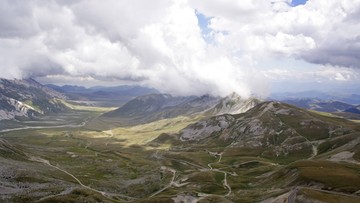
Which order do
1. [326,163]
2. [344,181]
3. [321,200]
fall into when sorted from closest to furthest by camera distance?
1. [321,200]
2. [344,181]
3. [326,163]

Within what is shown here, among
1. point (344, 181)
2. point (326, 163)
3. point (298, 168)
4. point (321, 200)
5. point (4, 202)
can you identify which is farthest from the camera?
point (326, 163)

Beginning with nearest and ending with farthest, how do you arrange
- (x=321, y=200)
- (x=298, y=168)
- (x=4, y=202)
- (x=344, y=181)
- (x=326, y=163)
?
(x=321, y=200), (x=4, y=202), (x=344, y=181), (x=298, y=168), (x=326, y=163)

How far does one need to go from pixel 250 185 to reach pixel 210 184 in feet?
69.5

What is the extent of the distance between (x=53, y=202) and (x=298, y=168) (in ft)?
360

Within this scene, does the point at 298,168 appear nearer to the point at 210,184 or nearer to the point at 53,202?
the point at 210,184

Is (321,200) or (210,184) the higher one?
(321,200)

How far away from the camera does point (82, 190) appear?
15075 cm

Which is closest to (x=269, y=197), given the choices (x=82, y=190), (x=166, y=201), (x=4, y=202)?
(x=166, y=201)

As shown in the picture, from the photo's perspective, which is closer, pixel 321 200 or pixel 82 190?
pixel 321 200

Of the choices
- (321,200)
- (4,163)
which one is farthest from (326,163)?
(4,163)

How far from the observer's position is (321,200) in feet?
344

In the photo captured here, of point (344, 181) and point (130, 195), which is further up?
point (344, 181)

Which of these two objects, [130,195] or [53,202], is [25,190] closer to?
[53,202]

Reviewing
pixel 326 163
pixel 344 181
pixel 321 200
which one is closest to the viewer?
pixel 321 200
